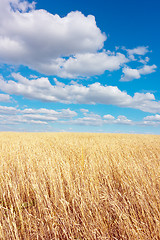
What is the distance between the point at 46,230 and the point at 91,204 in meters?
0.76

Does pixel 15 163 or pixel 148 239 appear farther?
pixel 15 163

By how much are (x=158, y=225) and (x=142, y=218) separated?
1.85ft

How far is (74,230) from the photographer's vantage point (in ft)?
7.38

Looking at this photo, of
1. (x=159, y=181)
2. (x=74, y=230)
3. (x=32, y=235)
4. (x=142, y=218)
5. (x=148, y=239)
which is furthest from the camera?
(x=159, y=181)

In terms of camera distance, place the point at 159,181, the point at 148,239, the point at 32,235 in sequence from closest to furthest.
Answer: the point at 148,239 < the point at 32,235 < the point at 159,181

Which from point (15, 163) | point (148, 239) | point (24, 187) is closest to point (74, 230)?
point (148, 239)

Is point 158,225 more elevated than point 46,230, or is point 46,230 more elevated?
point 158,225

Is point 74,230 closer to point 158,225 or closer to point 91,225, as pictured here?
point 91,225

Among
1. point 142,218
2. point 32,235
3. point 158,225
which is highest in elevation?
point 158,225

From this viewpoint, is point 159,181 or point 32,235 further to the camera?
point 159,181

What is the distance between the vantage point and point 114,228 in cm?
241

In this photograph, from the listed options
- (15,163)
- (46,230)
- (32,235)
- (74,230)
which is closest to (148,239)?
(74,230)

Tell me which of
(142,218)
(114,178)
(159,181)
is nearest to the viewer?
(142,218)

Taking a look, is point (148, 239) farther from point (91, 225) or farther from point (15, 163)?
point (15, 163)
